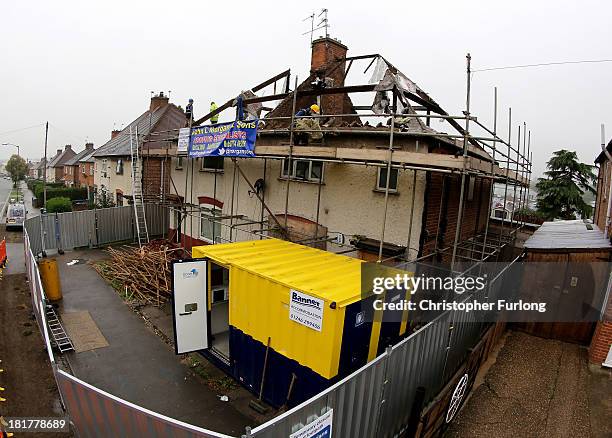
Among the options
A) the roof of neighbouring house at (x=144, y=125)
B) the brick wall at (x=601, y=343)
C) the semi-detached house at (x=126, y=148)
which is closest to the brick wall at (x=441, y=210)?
the brick wall at (x=601, y=343)

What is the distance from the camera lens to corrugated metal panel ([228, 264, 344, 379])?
19.3 feet

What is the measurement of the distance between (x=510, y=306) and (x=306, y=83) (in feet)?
32.4

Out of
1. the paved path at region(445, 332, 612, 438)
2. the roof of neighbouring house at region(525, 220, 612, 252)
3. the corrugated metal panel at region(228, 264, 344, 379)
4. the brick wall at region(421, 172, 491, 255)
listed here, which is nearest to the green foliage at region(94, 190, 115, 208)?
the corrugated metal panel at region(228, 264, 344, 379)

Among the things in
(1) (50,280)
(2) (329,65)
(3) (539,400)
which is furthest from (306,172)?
(1) (50,280)

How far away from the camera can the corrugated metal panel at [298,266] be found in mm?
6355

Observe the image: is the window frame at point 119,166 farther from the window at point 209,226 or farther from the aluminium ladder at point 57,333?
the aluminium ladder at point 57,333

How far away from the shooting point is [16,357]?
8.50 m

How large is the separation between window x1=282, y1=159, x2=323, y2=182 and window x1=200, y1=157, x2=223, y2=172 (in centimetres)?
397

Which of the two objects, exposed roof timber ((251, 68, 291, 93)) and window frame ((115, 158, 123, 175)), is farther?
window frame ((115, 158, 123, 175))

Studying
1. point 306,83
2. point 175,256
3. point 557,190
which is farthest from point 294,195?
point 557,190

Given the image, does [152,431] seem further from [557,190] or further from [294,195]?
[557,190]

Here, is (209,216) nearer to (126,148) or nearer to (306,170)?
(306,170)

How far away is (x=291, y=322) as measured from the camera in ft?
21.2

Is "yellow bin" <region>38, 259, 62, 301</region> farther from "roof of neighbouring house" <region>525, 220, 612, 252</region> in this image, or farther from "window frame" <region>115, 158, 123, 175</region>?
"window frame" <region>115, 158, 123, 175</region>
